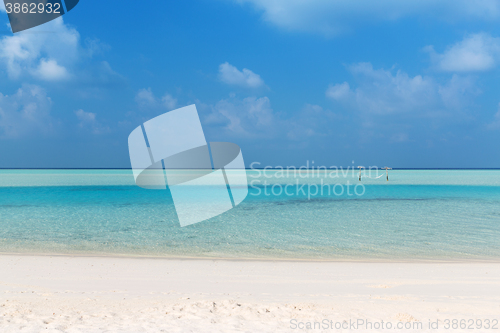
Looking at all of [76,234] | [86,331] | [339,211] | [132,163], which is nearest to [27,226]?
[76,234]

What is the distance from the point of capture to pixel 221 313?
203 inches

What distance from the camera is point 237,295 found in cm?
618

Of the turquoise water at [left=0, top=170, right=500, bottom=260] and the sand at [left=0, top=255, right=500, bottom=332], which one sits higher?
the sand at [left=0, top=255, right=500, bottom=332]

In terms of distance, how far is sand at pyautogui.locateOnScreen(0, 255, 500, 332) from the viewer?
15.7ft

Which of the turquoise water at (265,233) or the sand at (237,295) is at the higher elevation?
the sand at (237,295)

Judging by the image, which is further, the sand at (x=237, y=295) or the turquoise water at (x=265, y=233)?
the turquoise water at (x=265, y=233)

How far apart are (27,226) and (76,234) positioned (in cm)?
327

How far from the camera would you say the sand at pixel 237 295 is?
4.79 metres

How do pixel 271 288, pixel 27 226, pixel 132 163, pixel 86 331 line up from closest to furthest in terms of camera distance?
1. pixel 86 331
2. pixel 271 288
3. pixel 132 163
4. pixel 27 226

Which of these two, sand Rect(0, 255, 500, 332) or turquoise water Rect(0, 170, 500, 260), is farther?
turquoise water Rect(0, 170, 500, 260)

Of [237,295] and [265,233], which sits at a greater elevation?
[237,295]

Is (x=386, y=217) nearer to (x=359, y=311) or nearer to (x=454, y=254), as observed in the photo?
(x=454, y=254)

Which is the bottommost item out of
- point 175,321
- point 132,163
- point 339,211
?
point 339,211

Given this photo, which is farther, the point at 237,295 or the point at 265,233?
the point at 265,233
